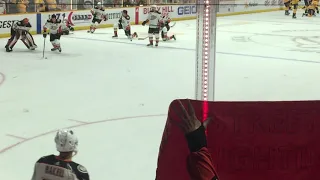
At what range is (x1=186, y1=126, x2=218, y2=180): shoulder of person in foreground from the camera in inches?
80.7

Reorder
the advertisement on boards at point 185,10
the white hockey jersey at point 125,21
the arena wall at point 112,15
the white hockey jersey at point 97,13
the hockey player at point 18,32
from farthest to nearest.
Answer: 1. the advertisement on boards at point 185,10
2. the white hockey jersey at point 97,13
3. the arena wall at point 112,15
4. the white hockey jersey at point 125,21
5. the hockey player at point 18,32

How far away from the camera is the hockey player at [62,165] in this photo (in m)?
2.14

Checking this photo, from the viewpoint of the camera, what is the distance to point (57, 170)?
2.14 metres

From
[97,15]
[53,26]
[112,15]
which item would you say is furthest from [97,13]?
[53,26]

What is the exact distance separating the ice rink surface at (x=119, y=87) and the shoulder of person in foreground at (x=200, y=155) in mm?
1737

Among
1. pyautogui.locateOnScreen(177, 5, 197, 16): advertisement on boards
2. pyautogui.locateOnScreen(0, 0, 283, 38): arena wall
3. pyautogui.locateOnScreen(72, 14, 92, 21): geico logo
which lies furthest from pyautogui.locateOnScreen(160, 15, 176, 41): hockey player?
pyautogui.locateOnScreen(177, 5, 197, 16): advertisement on boards

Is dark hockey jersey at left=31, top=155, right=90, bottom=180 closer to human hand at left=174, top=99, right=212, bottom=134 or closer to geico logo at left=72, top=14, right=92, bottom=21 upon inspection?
human hand at left=174, top=99, right=212, bottom=134

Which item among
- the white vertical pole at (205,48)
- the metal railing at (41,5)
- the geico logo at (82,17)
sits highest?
the metal railing at (41,5)

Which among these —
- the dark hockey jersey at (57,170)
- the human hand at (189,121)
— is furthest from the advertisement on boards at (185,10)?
the dark hockey jersey at (57,170)

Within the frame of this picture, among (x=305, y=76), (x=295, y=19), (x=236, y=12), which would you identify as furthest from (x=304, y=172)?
(x=236, y=12)

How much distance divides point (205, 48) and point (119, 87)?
205 inches

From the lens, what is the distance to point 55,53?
10992mm

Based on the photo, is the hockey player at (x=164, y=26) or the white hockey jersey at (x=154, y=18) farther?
the hockey player at (x=164, y=26)

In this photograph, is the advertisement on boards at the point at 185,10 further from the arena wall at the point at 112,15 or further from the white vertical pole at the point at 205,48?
the white vertical pole at the point at 205,48
